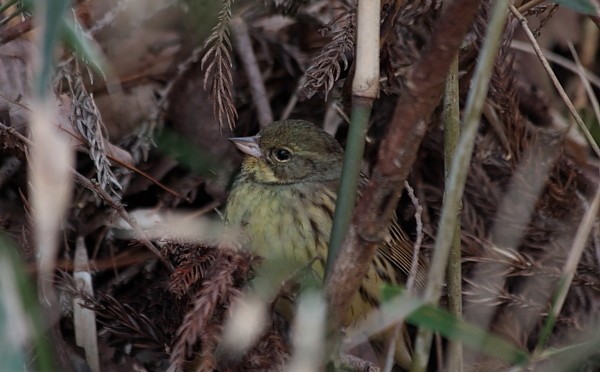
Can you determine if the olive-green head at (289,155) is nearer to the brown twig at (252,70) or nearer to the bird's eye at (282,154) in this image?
the bird's eye at (282,154)

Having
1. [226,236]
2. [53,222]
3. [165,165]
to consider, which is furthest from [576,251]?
[165,165]

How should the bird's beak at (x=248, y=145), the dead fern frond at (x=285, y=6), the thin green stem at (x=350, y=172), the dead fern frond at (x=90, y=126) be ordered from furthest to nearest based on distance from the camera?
the dead fern frond at (x=285, y=6) < the bird's beak at (x=248, y=145) < the dead fern frond at (x=90, y=126) < the thin green stem at (x=350, y=172)

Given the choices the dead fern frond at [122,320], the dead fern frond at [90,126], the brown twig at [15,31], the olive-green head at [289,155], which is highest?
the brown twig at [15,31]

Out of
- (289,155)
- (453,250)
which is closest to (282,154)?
(289,155)

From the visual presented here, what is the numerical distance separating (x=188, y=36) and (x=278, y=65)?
0.32 m

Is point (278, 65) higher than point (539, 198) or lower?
higher

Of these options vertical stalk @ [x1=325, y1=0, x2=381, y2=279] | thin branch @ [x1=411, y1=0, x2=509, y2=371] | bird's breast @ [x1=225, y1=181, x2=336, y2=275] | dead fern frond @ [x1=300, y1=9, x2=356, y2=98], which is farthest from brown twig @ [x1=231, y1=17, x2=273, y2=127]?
thin branch @ [x1=411, y1=0, x2=509, y2=371]

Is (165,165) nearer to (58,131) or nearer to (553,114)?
(58,131)

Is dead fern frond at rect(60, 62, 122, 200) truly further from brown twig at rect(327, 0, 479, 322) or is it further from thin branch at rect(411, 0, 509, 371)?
thin branch at rect(411, 0, 509, 371)

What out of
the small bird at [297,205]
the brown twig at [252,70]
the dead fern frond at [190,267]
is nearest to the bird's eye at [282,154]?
the small bird at [297,205]

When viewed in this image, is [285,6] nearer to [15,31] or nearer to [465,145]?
[15,31]

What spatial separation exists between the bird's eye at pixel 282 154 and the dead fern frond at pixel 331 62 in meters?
0.34

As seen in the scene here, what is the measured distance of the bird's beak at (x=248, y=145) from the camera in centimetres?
265

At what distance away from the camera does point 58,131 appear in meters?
2.32
